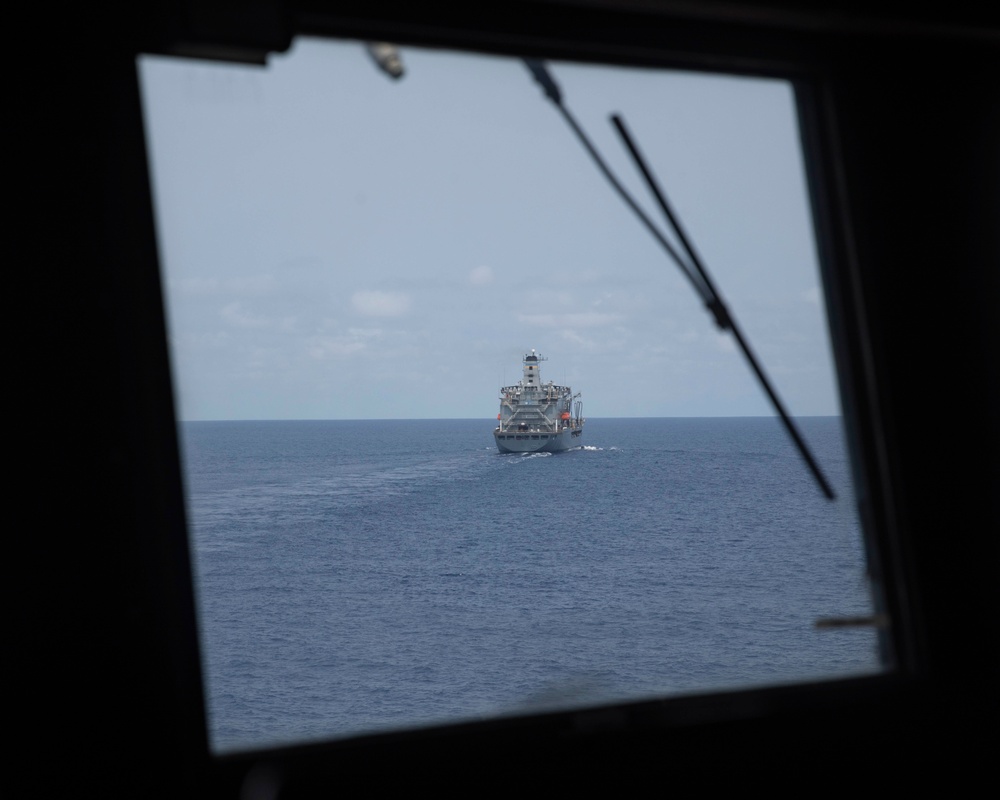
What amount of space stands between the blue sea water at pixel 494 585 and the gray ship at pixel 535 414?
3.14 feet

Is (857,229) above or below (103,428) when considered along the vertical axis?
above

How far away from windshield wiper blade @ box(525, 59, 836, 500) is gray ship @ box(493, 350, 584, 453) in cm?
3866

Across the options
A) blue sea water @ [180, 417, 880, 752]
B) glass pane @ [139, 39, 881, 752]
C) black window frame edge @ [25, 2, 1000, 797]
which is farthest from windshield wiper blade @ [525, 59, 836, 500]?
glass pane @ [139, 39, 881, 752]

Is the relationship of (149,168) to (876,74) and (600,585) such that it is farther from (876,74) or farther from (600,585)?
(600,585)

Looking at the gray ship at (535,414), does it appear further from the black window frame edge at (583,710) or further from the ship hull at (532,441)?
the black window frame edge at (583,710)

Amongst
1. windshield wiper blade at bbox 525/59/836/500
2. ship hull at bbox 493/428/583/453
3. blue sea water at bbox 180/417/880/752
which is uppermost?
windshield wiper blade at bbox 525/59/836/500

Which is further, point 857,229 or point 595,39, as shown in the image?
point 857,229

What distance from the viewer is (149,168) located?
97 cm

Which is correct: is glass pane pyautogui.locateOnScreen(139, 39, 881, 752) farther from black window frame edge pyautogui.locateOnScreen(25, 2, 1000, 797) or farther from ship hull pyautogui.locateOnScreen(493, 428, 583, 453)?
black window frame edge pyautogui.locateOnScreen(25, 2, 1000, 797)

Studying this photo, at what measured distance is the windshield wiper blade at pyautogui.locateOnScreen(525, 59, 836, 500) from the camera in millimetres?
1154

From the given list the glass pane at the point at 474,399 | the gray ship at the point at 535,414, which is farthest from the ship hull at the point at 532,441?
the glass pane at the point at 474,399

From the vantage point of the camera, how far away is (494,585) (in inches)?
1219

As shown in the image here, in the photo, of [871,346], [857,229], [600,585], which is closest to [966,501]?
[871,346]

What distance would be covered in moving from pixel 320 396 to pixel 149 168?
47852mm
